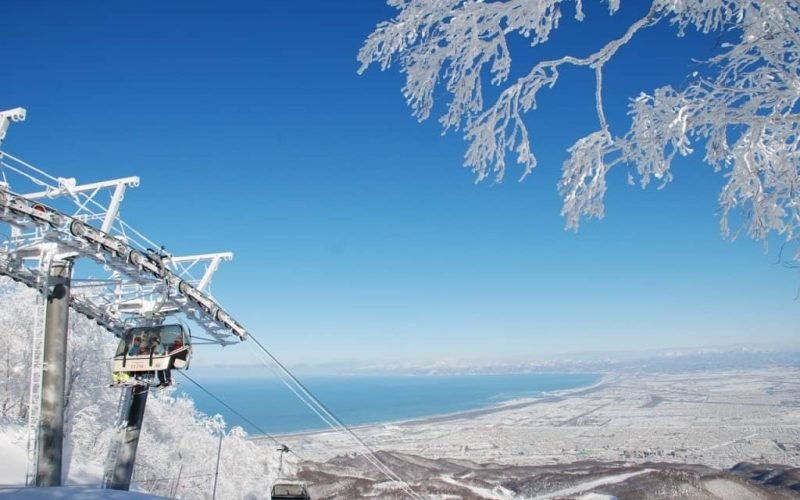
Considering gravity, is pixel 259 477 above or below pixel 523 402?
above

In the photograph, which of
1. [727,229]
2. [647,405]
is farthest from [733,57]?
[647,405]

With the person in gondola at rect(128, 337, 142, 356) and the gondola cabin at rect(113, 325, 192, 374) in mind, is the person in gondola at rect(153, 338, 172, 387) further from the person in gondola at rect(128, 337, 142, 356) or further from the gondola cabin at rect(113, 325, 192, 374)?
the person in gondola at rect(128, 337, 142, 356)

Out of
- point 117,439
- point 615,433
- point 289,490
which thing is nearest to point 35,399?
point 117,439

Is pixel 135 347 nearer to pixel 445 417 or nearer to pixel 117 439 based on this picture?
pixel 117 439

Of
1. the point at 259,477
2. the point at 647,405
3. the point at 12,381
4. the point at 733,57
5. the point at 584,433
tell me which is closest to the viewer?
the point at 733,57

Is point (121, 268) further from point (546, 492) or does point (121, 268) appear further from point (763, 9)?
point (546, 492)
